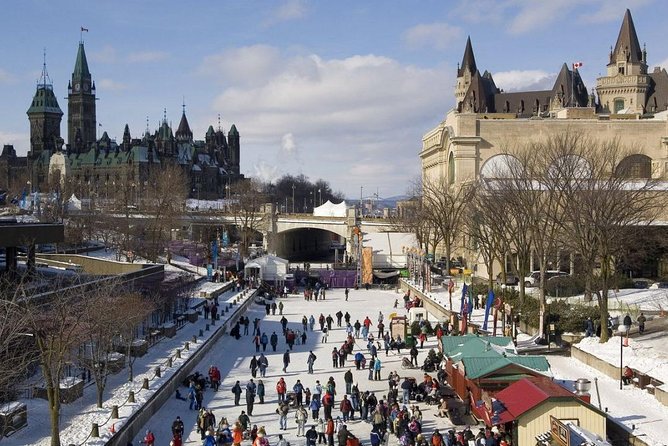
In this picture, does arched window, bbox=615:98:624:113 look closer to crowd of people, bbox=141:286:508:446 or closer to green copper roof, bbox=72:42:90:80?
crowd of people, bbox=141:286:508:446

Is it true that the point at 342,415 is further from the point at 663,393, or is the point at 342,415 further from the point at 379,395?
the point at 663,393

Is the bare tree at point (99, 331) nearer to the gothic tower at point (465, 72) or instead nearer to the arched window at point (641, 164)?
the arched window at point (641, 164)

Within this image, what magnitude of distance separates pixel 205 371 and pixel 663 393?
54.0 ft

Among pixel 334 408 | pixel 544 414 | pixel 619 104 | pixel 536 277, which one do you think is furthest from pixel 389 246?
pixel 544 414

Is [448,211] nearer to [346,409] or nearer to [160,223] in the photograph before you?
[160,223]

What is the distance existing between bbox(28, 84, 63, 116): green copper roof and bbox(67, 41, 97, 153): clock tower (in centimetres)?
403

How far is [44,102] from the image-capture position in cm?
18012

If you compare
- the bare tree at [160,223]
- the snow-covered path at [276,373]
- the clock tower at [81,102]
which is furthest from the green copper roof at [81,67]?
the snow-covered path at [276,373]

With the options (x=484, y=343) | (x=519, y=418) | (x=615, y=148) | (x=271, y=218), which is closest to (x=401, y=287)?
(x=615, y=148)

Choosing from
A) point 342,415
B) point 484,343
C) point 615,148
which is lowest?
point 342,415

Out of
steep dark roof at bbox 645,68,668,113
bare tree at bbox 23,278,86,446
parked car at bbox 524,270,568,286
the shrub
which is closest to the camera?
bare tree at bbox 23,278,86,446

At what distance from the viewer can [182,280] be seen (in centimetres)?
4453

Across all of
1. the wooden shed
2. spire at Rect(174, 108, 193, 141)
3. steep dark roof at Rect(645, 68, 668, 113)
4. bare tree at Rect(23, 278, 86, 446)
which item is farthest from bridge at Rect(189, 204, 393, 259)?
spire at Rect(174, 108, 193, 141)

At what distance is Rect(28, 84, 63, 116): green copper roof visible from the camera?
17912cm
